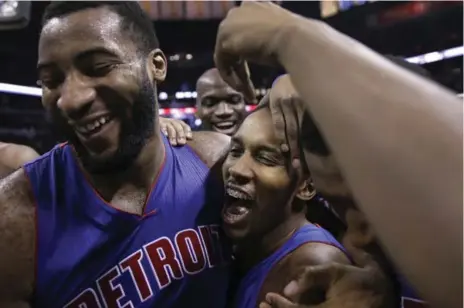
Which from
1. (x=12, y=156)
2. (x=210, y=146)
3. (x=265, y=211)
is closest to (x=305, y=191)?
(x=265, y=211)

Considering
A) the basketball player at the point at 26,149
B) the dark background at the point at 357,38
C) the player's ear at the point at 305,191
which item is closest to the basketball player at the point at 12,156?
the basketball player at the point at 26,149

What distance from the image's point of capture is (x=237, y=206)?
1.22 metres

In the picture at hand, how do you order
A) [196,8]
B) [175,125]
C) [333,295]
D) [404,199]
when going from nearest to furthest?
1. [404,199]
2. [333,295]
3. [175,125]
4. [196,8]

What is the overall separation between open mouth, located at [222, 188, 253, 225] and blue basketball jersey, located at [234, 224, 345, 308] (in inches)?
4.2

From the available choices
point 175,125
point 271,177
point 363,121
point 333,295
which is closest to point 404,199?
point 363,121

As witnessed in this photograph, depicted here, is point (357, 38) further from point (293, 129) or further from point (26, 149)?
point (293, 129)

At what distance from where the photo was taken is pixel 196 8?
640 cm

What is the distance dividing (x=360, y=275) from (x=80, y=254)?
614 mm

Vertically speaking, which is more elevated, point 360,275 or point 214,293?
point 360,275

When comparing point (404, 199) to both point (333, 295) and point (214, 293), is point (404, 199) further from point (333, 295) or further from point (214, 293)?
point (214, 293)

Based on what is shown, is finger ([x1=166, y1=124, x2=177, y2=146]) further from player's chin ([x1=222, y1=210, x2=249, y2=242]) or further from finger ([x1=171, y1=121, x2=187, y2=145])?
player's chin ([x1=222, y1=210, x2=249, y2=242])

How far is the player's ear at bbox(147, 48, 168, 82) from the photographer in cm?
126

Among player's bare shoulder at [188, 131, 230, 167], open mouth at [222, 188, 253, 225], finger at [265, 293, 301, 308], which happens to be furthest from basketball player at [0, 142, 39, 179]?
finger at [265, 293, 301, 308]

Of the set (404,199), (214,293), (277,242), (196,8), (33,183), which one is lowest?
(196,8)
